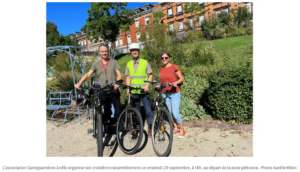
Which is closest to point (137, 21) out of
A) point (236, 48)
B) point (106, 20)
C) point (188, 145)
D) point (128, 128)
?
point (106, 20)

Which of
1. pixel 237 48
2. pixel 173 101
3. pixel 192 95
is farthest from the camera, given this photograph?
pixel 237 48

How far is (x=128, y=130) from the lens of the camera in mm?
3326

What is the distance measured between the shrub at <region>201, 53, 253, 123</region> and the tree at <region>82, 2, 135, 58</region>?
88.8 ft

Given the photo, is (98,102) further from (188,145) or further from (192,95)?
(192,95)

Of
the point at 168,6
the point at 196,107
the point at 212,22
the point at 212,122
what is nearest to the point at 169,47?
the point at 196,107

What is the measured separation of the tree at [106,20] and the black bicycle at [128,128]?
27.7 meters

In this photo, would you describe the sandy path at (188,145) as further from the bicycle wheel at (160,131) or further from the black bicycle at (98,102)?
the black bicycle at (98,102)

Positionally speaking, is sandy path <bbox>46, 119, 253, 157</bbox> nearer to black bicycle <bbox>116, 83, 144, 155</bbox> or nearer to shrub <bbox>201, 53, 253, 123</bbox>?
black bicycle <bbox>116, 83, 144, 155</bbox>

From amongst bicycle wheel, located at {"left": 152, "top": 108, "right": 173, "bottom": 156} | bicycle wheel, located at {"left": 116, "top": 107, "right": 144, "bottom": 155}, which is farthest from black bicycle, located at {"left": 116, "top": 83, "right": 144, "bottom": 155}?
bicycle wheel, located at {"left": 152, "top": 108, "right": 173, "bottom": 156}

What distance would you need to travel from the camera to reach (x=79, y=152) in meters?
3.49

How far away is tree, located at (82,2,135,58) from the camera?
28.6 m

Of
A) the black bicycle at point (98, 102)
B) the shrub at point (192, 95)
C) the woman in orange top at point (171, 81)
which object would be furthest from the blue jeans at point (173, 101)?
the shrub at point (192, 95)

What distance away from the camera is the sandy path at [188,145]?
3174 millimetres

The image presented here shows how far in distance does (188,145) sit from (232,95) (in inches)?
58.1
